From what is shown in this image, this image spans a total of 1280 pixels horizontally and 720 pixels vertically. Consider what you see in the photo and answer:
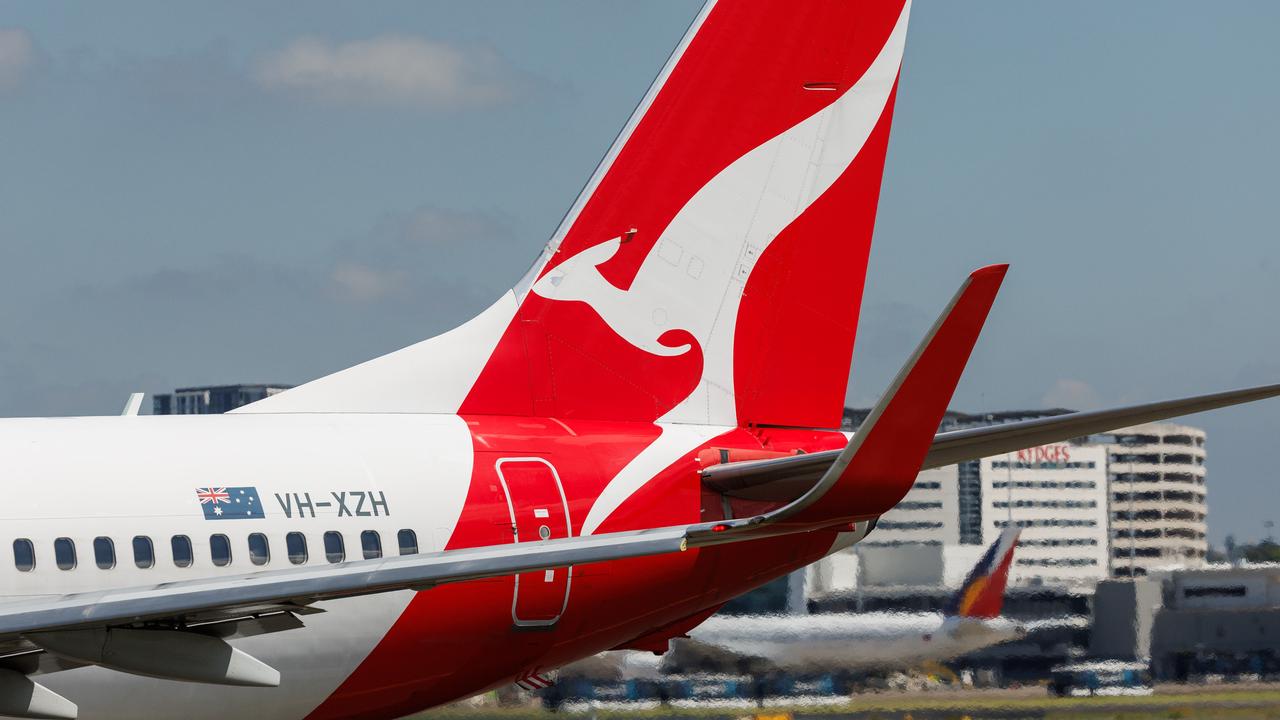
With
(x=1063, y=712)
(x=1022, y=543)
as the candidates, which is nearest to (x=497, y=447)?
(x=1063, y=712)

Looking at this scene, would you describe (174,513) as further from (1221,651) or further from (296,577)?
(1221,651)

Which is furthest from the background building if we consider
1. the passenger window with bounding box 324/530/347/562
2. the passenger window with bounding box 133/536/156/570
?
the passenger window with bounding box 133/536/156/570

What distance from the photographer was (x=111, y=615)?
742cm

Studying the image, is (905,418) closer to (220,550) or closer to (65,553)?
(220,550)

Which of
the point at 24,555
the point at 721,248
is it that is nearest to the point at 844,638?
the point at 721,248

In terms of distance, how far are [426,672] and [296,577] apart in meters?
3.73

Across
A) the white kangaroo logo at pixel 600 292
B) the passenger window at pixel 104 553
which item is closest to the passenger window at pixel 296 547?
the passenger window at pixel 104 553

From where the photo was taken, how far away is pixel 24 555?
32.1 ft

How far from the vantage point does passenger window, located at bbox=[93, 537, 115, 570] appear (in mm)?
10016

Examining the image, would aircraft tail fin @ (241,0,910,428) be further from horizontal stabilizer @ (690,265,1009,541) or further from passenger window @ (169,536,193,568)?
horizontal stabilizer @ (690,265,1009,541)

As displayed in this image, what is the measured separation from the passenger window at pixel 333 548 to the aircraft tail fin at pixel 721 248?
69.3 inches

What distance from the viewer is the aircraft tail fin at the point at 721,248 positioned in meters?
12.6

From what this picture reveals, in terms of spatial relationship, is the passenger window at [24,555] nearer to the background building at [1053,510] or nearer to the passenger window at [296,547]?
the passenger window at [296,547]

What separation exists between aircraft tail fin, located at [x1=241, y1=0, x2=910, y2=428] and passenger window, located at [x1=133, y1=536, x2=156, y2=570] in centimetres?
261
